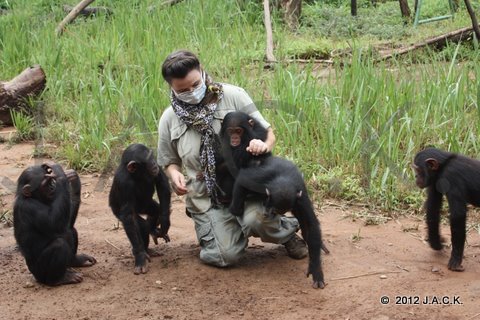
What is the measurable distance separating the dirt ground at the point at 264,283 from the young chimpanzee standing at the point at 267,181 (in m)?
0.32

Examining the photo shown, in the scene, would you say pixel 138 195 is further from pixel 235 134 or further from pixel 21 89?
pixel 21 89

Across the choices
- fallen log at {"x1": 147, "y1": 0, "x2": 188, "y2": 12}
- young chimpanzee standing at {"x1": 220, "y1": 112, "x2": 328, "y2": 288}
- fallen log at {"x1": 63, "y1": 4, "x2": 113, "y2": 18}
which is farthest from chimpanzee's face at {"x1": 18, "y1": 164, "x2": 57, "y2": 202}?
fallen log at {"x1": 63, "y1": 4, "x2": 113, "y2": 18}

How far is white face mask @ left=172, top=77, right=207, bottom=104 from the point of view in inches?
203

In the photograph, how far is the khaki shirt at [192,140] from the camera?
5383 mm

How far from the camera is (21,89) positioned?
905 centimetres

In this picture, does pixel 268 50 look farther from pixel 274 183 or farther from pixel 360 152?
pixel 274 183

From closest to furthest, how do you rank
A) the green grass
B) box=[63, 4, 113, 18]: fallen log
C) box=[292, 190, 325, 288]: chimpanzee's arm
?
box=[292, 190, 325, 288]: chimpanzee's arm
the green grass
box=[63, 4, 113, 18]: fallen log

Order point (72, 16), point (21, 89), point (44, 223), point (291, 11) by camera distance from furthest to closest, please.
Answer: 1. point (291, 11)
2. point (72, 16)
3. point (21, 89)
4. point (44, 223)

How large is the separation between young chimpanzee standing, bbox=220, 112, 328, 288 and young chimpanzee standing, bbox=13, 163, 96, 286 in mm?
1241

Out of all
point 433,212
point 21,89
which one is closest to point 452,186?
point 433,212

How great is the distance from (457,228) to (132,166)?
7.91 feet

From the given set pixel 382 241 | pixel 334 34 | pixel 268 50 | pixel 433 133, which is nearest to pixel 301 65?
pixel 268 50

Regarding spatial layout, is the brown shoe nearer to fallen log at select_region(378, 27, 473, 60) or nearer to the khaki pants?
the khaki pants

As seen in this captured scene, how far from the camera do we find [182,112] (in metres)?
→ 5.28
